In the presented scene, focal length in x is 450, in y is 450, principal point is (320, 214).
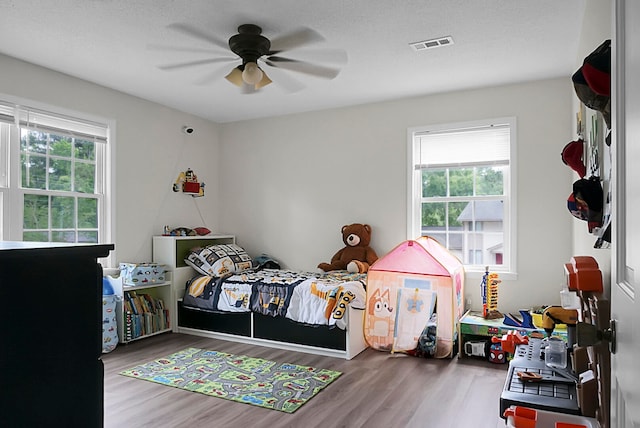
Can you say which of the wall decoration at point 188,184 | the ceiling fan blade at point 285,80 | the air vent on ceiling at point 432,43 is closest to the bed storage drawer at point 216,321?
the wall decoration at point 188,184

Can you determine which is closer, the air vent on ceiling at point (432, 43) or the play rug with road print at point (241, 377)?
the play rug with road print at point (241, 377)

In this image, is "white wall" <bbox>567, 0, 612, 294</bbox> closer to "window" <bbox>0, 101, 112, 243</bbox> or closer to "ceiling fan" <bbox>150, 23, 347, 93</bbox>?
"ceiling fan" <bbox>150, 23, 347, 93</bbox>

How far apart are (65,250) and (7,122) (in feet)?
11.2

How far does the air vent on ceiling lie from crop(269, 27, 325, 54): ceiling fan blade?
702mm

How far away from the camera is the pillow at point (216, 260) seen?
4805mm

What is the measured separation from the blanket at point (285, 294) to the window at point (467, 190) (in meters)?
1.01

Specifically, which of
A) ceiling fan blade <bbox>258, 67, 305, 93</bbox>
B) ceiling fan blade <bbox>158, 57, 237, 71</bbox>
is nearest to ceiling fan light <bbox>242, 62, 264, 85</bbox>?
ceiling fan blade <bbox>158, 57, 237, 71</bbox>

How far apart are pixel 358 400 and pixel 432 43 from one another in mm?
2556

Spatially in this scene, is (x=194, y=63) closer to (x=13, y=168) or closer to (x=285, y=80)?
(x=285, y=80)

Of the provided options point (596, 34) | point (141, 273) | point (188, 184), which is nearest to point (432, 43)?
point (596, 34)

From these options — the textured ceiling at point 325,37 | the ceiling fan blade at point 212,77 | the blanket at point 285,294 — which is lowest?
the blanket at point 285,294

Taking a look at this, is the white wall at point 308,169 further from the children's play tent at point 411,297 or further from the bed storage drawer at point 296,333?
the bed storage drawer at point 296,333

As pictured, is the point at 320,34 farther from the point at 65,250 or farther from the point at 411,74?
the point at 65,250

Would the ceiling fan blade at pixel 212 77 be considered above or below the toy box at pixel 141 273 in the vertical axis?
above
